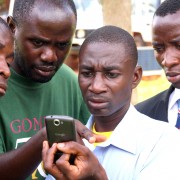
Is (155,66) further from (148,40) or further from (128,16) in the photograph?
(128,16)

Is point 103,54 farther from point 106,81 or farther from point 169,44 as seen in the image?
point 169,44

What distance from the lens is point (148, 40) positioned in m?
13.2

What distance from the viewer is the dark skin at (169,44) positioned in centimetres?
318

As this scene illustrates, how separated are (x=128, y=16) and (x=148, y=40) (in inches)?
208

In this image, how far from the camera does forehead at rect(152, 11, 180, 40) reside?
10.5ft

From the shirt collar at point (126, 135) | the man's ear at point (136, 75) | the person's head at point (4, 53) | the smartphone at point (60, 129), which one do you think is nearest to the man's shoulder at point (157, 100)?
Result: the man's ear at point (136, 75)

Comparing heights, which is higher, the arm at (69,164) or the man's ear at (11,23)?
the man's ear at (11,23)

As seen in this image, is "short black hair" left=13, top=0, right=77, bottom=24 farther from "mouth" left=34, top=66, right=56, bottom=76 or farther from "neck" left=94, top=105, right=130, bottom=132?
"neck" left=94, top=105, right=130, bottom=132

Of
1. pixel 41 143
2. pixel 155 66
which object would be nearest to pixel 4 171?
pixel 41 143

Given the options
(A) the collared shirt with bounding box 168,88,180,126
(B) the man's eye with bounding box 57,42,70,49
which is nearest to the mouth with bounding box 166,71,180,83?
(A) the collared shirt with bounding box 168,88,180,126

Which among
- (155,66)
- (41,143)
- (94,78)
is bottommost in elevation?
(155,66)

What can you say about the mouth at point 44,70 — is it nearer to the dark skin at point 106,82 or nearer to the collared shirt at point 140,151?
the dark skin at point 106,82

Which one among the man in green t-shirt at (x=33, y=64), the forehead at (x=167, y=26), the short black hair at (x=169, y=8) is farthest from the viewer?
the short black hair at (x=169, y=8)

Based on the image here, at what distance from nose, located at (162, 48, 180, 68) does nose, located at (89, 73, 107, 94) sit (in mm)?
600
